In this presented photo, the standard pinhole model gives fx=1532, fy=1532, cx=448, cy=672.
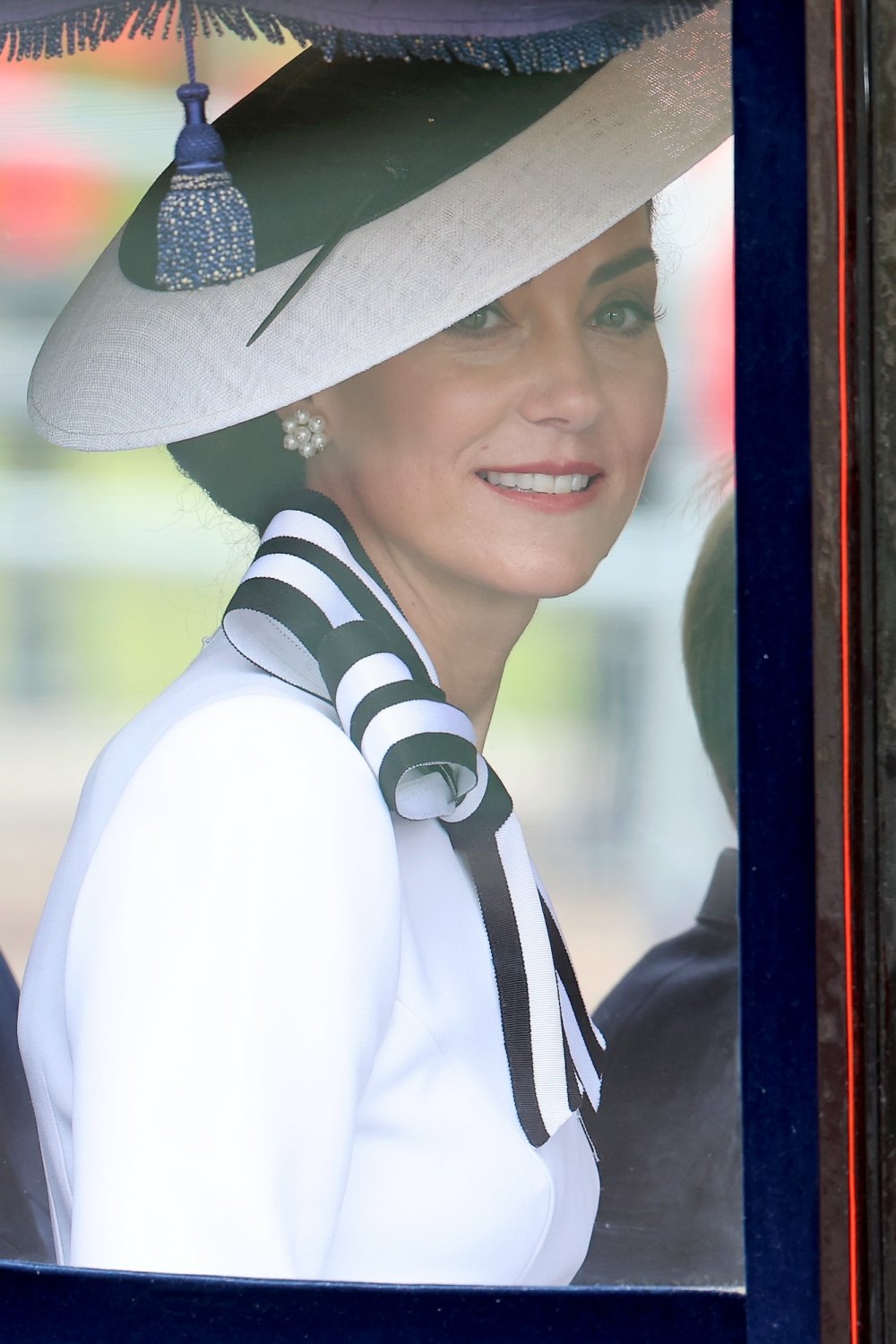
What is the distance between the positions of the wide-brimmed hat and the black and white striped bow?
167mm

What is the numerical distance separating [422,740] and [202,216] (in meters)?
0.55

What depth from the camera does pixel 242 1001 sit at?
Result: 4.83 feet

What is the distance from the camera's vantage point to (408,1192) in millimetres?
1502

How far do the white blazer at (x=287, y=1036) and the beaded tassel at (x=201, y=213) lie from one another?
40cm

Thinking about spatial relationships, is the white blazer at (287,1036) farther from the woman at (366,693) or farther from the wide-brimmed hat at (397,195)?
the wide-brimmed hat at (397,195)

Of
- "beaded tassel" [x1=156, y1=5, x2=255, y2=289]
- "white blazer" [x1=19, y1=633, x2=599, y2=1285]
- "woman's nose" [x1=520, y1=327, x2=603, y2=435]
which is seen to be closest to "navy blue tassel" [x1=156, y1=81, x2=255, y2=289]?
"beaded tassel" [x1=156, y1=5, x2=255, y2=289]

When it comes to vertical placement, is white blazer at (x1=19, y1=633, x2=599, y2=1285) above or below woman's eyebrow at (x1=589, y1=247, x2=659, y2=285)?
below

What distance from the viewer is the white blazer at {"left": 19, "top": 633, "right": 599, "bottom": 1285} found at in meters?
1.47

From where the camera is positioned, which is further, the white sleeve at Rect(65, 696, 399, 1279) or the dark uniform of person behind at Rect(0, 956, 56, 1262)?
the dark uniform of person behind at Rect(0, 956, 56, 1262)

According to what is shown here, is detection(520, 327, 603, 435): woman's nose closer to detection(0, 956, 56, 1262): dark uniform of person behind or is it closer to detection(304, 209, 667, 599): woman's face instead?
detection(304, 209, 667, 599): woman's face

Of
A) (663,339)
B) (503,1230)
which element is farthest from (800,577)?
(503,1230)

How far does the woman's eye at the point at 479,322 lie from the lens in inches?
59.8

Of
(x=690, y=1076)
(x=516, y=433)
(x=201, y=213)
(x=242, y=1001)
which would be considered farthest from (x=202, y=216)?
(x=690, y=1076)

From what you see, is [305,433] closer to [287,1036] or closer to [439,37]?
[439,37]
